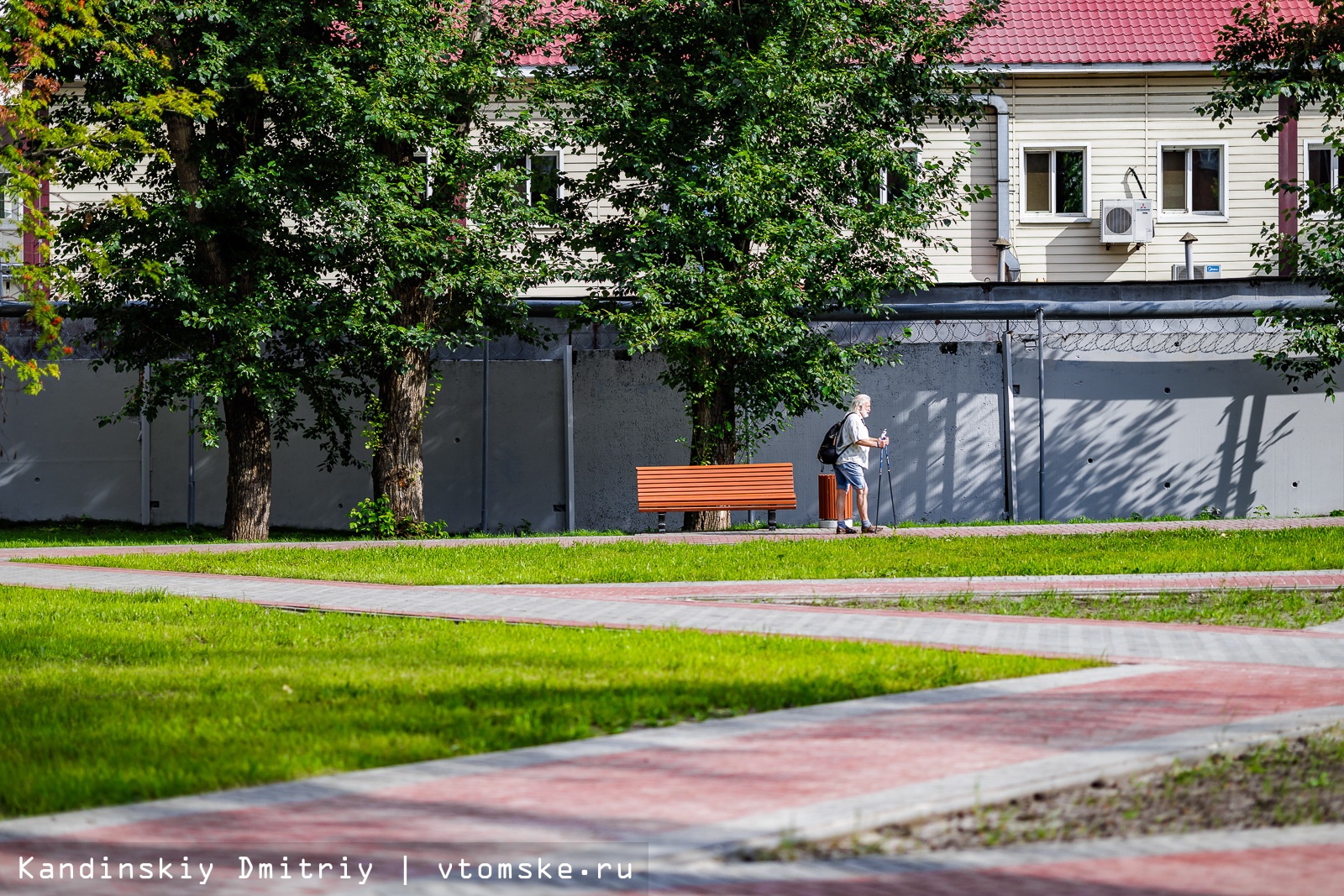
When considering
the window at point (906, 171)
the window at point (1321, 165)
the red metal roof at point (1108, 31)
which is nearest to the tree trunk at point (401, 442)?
the window at point (906, 171)

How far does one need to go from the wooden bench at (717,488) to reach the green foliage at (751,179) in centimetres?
80

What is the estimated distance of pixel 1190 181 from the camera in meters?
28.3

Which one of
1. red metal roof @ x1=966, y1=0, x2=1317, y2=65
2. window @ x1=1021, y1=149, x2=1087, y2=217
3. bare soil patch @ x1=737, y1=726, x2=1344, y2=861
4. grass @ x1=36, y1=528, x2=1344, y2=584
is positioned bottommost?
bare soil patch @ x1=737, y1=726, x2=1344, y2=861

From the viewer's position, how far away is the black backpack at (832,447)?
18125 mm

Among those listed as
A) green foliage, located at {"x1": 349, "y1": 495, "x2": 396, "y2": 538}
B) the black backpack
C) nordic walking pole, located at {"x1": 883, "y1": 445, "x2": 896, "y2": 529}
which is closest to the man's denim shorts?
the black backpack

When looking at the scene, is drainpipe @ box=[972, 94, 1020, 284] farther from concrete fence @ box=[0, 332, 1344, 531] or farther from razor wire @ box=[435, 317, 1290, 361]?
concrete fence @ box=[0, 332, 1344, 531]

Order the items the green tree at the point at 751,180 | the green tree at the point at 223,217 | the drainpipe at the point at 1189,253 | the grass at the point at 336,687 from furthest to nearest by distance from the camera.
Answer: the drainpipe at the point at 1189,253 < the green tree at the point at 751,180 < the green tree at the point at 223,217 < the grass at the point at 336,687

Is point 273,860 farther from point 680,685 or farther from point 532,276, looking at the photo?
point 532,276

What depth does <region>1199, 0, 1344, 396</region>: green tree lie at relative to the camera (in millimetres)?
18922

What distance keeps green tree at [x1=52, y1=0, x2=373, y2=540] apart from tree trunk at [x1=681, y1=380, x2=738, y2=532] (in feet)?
16.0

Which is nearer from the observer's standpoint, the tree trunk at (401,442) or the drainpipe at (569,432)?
the tree trunk at (401,442)

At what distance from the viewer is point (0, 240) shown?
2892cm

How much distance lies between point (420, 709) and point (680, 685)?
4.30 ft

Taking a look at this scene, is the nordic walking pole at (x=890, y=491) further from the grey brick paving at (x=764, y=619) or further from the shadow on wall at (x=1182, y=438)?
the grey brick paving at (x=764, y=619)
